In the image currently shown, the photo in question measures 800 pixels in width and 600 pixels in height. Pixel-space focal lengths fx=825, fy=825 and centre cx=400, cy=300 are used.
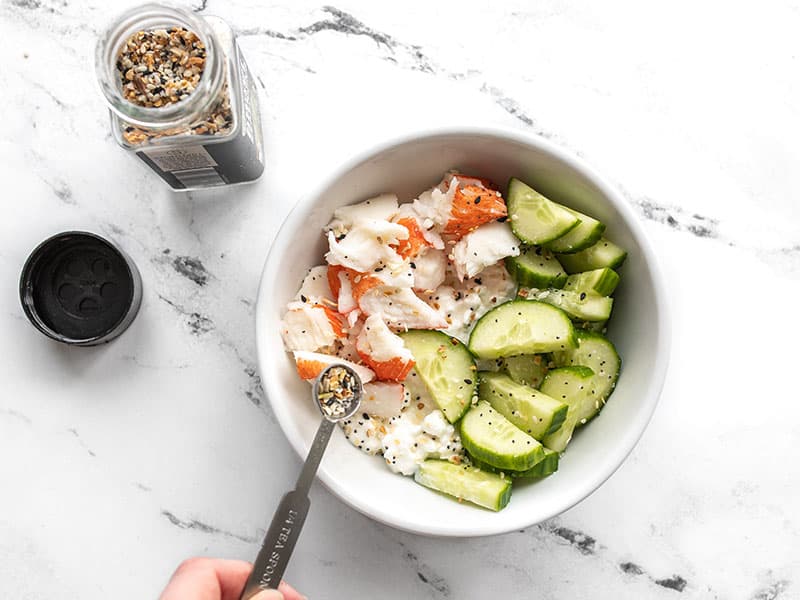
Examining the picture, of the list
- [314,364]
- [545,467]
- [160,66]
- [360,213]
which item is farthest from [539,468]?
[160,66]

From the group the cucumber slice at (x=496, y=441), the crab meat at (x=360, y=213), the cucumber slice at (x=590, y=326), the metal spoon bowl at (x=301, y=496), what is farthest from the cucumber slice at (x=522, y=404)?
the crab meat at (x=360, y=213)

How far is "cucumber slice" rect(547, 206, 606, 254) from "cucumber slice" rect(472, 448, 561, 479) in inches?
14.5

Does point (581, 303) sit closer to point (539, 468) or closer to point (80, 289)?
point (539, 468)

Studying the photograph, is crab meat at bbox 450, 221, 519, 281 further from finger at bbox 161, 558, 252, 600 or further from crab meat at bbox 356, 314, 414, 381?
finger at bbox 161, 558, 252, 600

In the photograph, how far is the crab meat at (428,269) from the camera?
1528mm

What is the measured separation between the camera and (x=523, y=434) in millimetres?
1453

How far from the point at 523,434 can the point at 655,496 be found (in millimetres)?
465

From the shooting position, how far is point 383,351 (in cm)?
144

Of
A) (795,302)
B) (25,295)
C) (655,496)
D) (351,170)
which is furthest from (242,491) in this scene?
(795,302)

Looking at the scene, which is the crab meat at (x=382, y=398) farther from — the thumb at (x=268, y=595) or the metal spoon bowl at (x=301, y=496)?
the thumb at (x=268, y=595)

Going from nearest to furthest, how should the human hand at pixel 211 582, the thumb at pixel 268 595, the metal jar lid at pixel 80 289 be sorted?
the thumb at pixel 268 595, the human hand at pixel 211 582, the metal jar lid at pixel 80 289

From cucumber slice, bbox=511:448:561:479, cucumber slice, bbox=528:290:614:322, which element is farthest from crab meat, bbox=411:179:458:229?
cucumber slice, bbox=511:448:561:479

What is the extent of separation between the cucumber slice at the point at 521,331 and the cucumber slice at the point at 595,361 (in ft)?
0.20

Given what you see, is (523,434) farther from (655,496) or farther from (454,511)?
(655,496)
